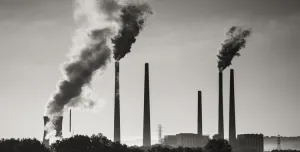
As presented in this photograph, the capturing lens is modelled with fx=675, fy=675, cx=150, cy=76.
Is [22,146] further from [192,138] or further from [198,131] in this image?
[192,138]

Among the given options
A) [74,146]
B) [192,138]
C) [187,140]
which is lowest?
[74,146]

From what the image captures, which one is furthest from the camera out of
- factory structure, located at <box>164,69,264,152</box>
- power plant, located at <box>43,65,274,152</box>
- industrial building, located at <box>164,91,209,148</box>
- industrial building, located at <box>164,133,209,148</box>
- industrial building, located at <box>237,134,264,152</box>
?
industrial building, located at <box>164,133,209,148</box>

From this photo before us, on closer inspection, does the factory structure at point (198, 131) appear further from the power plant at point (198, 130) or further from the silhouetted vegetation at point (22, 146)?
the silhouetted vegetation at point (22, 146)

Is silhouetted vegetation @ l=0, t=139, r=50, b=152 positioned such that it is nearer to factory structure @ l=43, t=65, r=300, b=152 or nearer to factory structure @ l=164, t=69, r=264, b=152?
factory structure @ l=43, t=65, r=300, b=152

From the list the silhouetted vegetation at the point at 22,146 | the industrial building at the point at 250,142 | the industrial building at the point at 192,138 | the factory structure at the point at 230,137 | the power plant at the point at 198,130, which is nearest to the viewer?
the silhouetted vegetation at the point at 22,146

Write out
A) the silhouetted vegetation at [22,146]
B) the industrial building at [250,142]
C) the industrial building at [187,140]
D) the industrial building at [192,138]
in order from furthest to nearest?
the industrial building at [187,140] → the industrial building at [250,142] → the industrial building at [192,138] → the silhouetted vegetation at [22,146]

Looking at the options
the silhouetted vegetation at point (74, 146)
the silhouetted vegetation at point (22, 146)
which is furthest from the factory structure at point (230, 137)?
the silhouetted vegetation at point (22, 146)

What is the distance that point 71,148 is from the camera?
86875 mm

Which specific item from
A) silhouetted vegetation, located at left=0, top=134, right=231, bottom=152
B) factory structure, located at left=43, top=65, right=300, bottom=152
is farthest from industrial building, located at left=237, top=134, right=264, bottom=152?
silhouetted vegetation, located at left=0, top=134, right=231, bottom=152

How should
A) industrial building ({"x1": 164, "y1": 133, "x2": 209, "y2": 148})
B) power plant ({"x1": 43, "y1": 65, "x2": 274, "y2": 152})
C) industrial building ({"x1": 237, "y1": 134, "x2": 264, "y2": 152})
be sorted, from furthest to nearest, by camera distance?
industrial building ({"x1": 164, "y1": 133, "x2": 209, "y2": 148}) < industrial building ({"x1": 237, "y1": 134, "x2": 264, "y2": 152}) < power plant ({"x1": 43, "y1": 65, "x2": 274, "y2": 152})

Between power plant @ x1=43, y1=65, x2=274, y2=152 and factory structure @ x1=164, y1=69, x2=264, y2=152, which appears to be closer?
power plant @ x1=43, y1=65, x2=274, y2=152

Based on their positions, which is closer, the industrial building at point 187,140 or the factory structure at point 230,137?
the factory structure at point 230,137

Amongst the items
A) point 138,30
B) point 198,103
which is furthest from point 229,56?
point 138,30

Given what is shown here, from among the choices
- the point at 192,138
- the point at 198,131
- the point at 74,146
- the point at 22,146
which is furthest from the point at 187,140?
the point at 22,146
